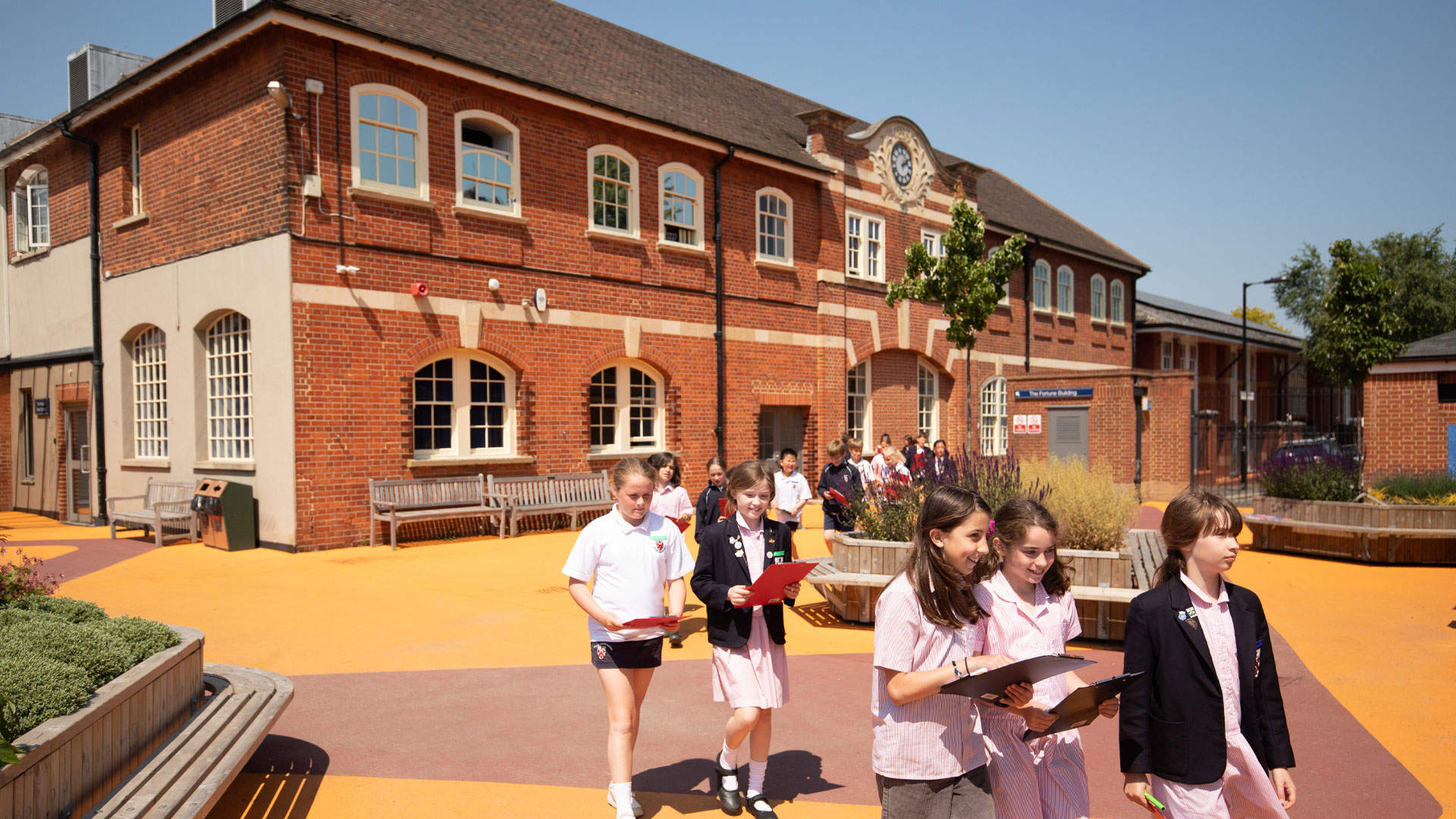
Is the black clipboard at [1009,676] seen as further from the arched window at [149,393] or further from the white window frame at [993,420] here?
the white window frame at [993,420]

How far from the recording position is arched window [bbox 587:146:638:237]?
672 inches

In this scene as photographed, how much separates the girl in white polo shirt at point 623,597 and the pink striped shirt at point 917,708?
1.62 m

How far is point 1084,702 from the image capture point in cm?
285

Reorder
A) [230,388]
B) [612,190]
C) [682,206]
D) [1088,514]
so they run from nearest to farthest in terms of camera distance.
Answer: [1088,514]
[230,388]
[612,190]
[682,206]

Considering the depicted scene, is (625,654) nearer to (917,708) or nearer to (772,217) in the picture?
(917,708)

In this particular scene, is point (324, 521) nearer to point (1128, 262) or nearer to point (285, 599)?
point (285, 599)

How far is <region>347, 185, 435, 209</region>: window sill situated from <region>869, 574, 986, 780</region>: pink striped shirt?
12.7m

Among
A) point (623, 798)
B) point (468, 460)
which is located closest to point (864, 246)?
point (468, 460)

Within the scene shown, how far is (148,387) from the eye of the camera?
16594mm

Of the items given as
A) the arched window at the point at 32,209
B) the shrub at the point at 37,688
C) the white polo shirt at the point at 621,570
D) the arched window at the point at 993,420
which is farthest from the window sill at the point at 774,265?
the shrub at the point at 37,688

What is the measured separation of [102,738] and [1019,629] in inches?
135

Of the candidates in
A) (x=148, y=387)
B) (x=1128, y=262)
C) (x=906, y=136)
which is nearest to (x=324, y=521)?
(x=148, y=387)

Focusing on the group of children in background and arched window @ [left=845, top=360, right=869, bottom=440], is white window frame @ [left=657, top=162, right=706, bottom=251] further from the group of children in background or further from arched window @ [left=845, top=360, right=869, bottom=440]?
the group of children in background

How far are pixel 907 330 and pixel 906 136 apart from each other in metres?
4.90
